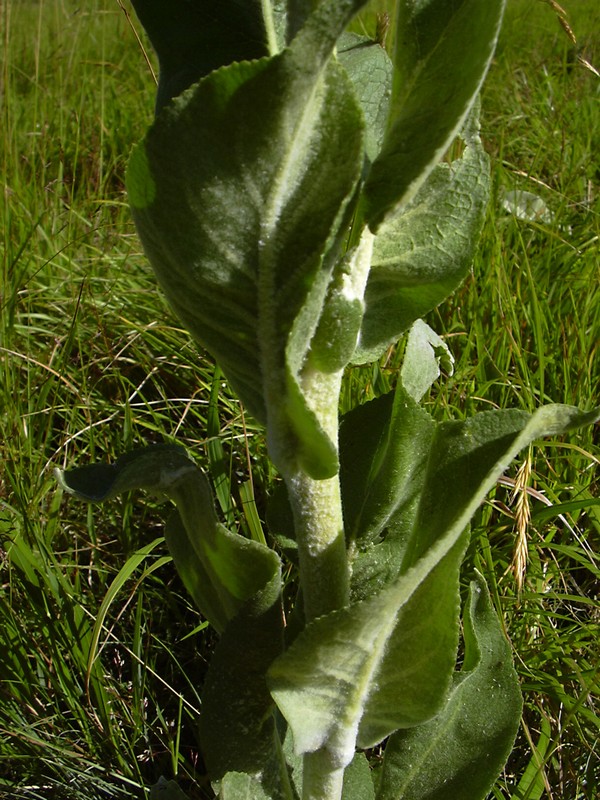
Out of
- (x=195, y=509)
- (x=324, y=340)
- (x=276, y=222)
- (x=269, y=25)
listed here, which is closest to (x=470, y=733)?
(x=195, y=509)

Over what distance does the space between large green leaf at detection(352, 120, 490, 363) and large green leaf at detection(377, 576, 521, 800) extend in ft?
1.52

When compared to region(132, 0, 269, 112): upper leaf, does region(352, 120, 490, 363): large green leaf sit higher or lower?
lower

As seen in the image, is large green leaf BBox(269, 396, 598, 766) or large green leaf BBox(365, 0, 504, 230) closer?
large green leaf BBox(365, 0, 504, 230)

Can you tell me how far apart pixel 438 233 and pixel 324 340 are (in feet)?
0.63

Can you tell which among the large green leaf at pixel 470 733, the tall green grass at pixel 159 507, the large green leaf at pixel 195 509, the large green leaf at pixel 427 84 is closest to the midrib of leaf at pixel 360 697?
the large green leaf at pixel 195 509

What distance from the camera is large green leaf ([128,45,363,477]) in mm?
708

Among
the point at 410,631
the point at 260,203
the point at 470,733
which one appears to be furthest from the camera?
the point at 470,733

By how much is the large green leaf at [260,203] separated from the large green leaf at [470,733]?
0.50 metres

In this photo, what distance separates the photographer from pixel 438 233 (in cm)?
93

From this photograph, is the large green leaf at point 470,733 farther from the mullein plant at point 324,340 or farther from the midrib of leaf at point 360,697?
the midrib of leaf at point 360,697

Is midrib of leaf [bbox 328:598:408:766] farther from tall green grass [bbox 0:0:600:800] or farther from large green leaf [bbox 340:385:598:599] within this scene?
tall green grass [bbox 0:0:600:800]

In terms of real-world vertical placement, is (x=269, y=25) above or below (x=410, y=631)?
above

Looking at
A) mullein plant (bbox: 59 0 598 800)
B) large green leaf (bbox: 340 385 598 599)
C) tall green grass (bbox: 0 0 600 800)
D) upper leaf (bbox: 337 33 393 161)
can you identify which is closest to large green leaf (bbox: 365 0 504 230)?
mullein plant (bbox: 59 0 598 800)

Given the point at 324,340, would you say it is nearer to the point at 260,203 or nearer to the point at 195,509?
the point at 260,203
